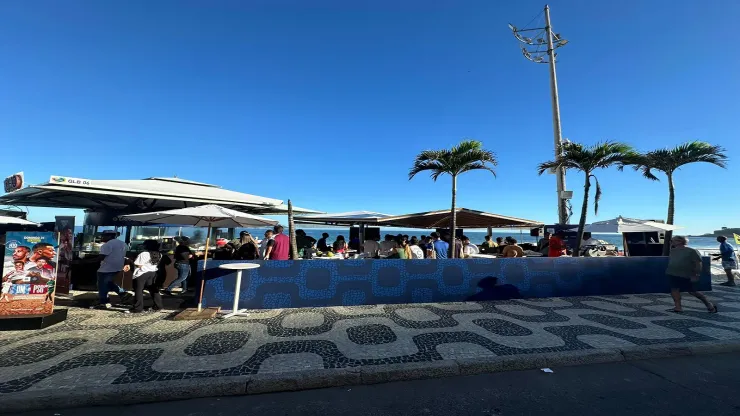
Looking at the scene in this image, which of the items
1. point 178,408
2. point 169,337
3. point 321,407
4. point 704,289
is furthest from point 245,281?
point 704,289


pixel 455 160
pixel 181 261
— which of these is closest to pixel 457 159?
pixel 455 160

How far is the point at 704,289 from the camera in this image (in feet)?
32.0

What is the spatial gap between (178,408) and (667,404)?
4.85 meters

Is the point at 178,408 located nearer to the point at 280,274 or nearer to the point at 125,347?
the point at 125,347

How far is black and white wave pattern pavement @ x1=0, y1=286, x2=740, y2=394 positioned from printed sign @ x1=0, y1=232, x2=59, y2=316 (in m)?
0.46

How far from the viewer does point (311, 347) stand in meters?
4.59

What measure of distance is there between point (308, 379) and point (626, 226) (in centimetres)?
1214

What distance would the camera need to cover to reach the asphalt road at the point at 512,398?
3.12 metres

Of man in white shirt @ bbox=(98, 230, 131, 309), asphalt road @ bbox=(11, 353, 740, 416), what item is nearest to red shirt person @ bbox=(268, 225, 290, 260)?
man in white shirt @ bbox=(98, 230, 131, 309)

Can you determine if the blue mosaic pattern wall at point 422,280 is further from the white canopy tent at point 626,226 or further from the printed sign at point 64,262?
Answer: the printed sign at point 64,262

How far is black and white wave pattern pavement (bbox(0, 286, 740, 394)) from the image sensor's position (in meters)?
3.83

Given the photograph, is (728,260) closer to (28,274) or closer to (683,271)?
(683,271)

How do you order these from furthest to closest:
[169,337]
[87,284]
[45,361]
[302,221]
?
1. [302,221]
2. [87,284]
3. [169,337]
4. [45,361]

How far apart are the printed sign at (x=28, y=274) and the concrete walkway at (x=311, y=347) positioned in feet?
1.63
